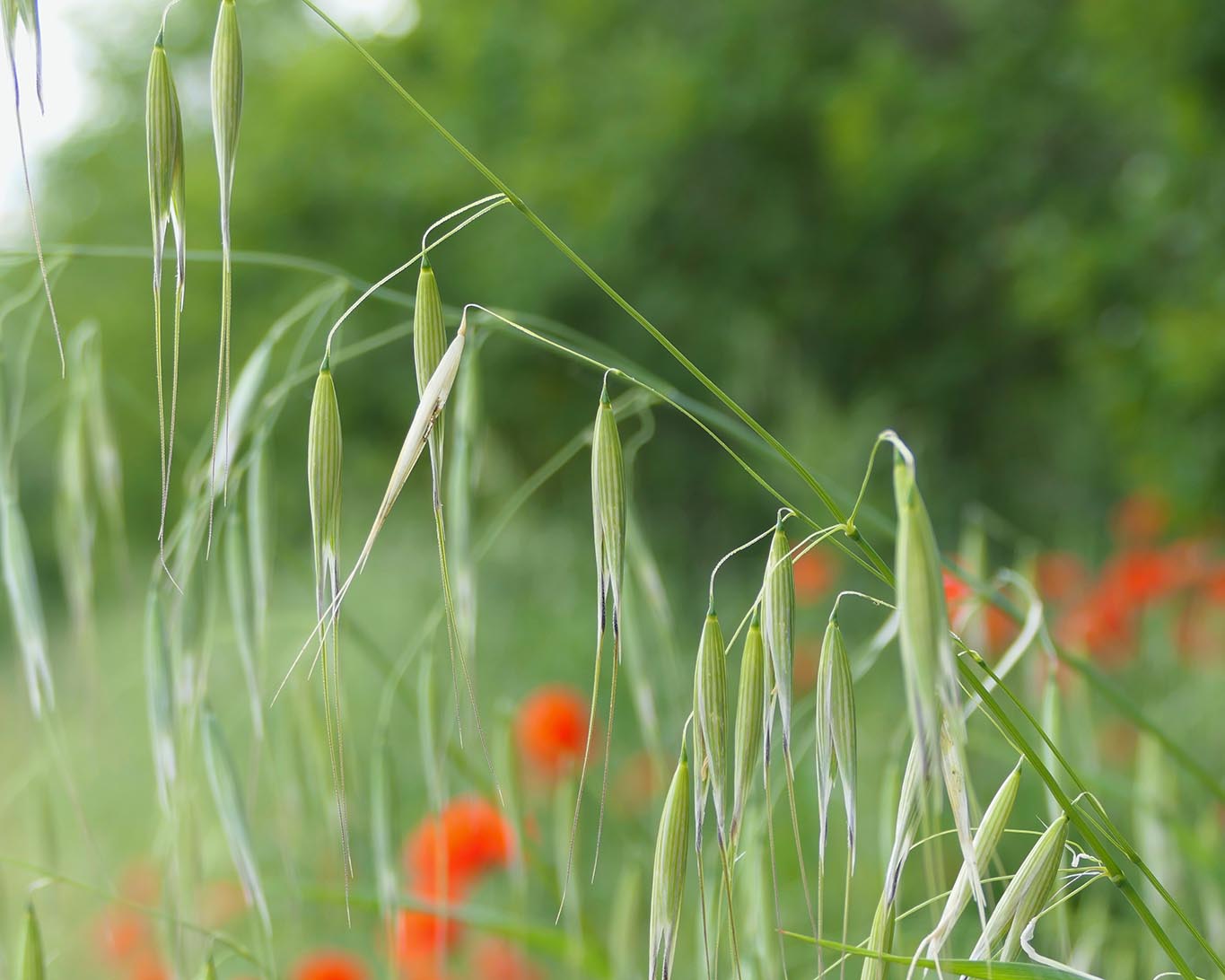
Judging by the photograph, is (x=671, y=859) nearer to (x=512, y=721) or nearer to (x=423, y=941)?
(x=512, y=721)

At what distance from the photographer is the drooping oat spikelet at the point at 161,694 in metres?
0.37

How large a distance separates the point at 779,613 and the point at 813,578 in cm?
132

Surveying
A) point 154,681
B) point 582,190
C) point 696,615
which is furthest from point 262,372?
point 696,615

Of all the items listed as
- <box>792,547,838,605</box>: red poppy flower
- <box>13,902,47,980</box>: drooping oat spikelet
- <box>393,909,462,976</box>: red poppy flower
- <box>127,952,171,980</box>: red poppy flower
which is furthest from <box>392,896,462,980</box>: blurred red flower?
<box>792,547,838,605</box>: red poppy flower

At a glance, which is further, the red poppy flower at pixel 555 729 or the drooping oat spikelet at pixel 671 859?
the red poppy flower at pixel 555 729

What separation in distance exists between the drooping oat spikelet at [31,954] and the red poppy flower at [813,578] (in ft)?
3.69

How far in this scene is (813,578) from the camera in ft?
5.03

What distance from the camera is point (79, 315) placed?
2594mm

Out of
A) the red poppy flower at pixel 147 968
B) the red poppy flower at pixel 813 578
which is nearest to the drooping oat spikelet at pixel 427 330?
the red poppy flower at pixel 147 968

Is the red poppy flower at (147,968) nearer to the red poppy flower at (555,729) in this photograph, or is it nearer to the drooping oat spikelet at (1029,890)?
the red poppy flower at (555,729)

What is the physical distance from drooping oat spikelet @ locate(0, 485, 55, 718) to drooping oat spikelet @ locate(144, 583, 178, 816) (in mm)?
31

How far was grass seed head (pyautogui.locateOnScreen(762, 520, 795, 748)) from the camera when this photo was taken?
0.76ft

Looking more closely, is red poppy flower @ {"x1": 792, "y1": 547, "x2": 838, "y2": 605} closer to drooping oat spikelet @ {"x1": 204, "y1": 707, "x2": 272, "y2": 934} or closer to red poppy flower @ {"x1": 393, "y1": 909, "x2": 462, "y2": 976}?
red poppy flower @ {"x1": 393, "y1": 909, "x2": 462, "y2": 976}

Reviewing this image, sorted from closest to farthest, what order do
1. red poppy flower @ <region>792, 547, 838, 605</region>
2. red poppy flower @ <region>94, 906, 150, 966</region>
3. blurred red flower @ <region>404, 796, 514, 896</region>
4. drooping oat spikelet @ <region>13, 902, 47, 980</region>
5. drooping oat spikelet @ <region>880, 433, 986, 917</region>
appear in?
drooping oat spikelet @ <region>880, 433, 986, 917</region> < drooping oat spikelet @ <region>13, 902, 47, 980</region> < blurred red flower @ <region>404, 796, 514, 896</region> < red poppy flower @ <region>94, 906, 150, 966</region> < red poppy flower @ <region>792, 547, 838, 605</region>
